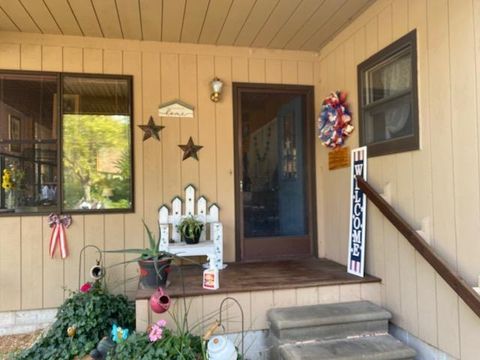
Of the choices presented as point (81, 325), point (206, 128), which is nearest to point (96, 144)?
point (206, 128)

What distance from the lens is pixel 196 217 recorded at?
352 cm

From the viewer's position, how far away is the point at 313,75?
12.8ft

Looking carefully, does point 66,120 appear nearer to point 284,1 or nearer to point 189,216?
point 189,216

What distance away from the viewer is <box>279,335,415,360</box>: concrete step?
2.20 meters

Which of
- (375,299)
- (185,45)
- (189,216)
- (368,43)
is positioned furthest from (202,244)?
(368,43)

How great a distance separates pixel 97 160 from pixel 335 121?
238cm

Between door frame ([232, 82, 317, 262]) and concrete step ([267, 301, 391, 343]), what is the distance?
1196 mm

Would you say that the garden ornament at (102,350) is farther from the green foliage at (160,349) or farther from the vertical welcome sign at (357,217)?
the vertical welcome sign at (357,217)

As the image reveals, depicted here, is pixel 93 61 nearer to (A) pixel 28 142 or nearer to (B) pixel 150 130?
(B) pixel 150 130

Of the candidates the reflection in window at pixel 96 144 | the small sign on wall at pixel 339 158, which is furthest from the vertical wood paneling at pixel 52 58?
the small sign on wall at pixel 339 158

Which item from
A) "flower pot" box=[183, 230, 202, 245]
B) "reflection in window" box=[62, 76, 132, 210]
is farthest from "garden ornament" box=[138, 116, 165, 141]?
"flower pot" box=[183, 230, 202, 245]

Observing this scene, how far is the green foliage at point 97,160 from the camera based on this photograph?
11.1 ft

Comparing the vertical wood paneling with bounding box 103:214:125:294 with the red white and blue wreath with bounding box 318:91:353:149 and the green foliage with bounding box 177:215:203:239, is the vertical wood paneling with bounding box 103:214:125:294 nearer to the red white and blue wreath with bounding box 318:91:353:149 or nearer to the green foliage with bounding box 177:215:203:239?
the green foliage with bounding box 177:215:203:239

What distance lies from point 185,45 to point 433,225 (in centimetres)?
285
